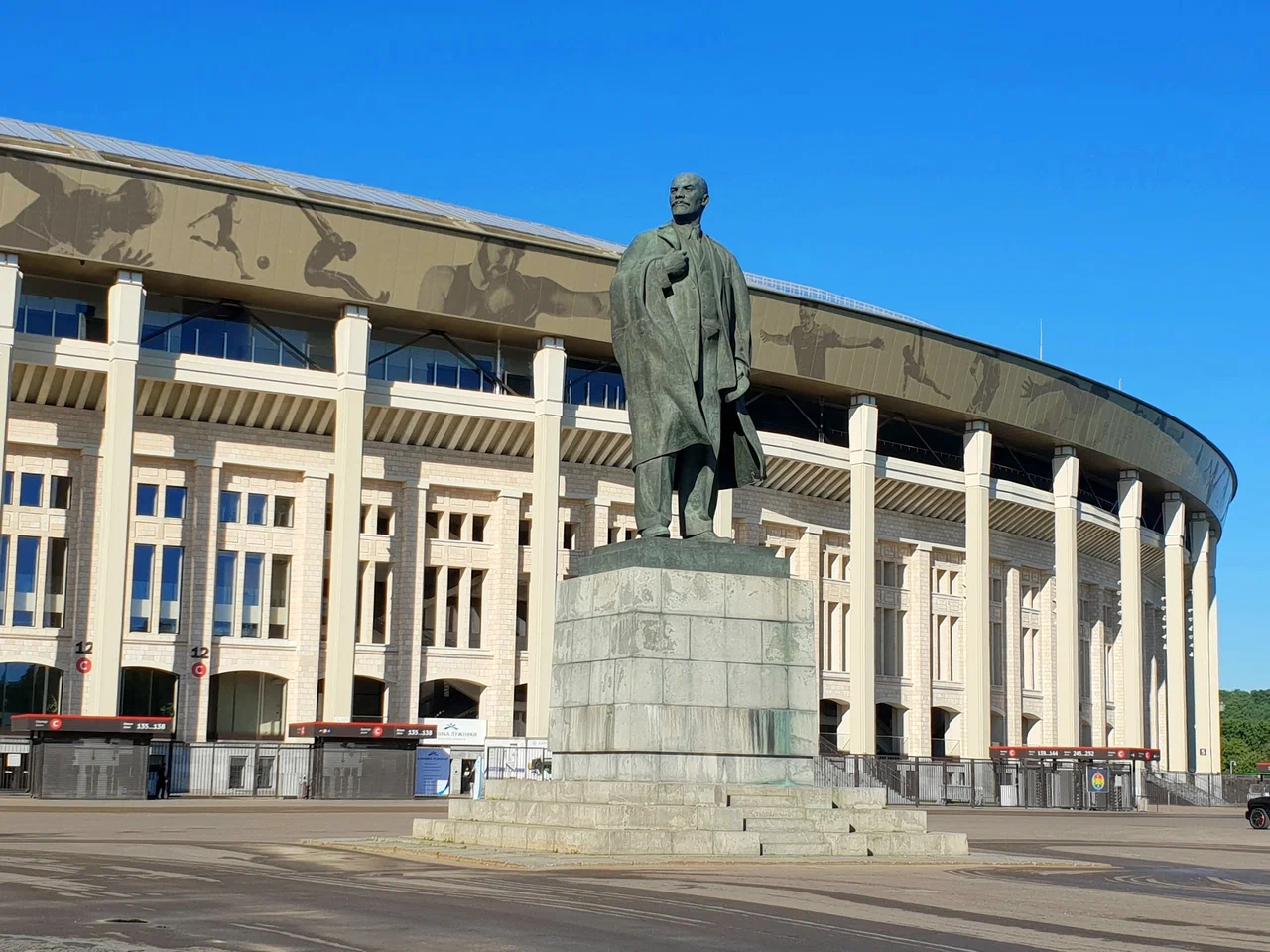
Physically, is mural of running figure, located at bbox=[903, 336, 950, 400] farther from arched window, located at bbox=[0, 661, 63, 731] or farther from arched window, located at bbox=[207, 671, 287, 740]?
arched window, located at bbox=[0, 661, 63, 731]

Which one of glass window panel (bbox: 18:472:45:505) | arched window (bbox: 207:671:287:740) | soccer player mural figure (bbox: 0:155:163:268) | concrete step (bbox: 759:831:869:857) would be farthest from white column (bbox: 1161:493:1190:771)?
concrete step (bbox: 759:831:869:857)

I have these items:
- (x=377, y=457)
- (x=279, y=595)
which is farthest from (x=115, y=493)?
(x=377, y=457)

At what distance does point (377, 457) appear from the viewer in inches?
1983

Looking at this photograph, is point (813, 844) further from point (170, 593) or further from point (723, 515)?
point (723, 515)

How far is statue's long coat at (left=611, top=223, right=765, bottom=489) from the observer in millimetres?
17000

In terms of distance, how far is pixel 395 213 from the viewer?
Result: 49.8 m

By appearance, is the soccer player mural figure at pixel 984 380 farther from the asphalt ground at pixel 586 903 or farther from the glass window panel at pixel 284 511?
the asphalt ground at pixel 586 903

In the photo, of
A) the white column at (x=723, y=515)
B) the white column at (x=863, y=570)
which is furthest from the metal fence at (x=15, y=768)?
the white column at (x=863, y=570)

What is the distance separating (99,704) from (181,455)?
28.0 feet

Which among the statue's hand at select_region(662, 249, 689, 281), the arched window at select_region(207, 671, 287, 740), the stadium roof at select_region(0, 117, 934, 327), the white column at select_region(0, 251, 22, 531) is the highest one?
the stadium roof at select_region(0, 117, 934, 327)

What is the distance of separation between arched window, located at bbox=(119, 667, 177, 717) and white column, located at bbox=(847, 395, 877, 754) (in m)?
23.3

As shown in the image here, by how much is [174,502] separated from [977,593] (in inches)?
1164

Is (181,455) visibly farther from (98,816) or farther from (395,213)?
(98,816)

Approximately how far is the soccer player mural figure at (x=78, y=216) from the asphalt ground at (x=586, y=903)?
28.7 m
